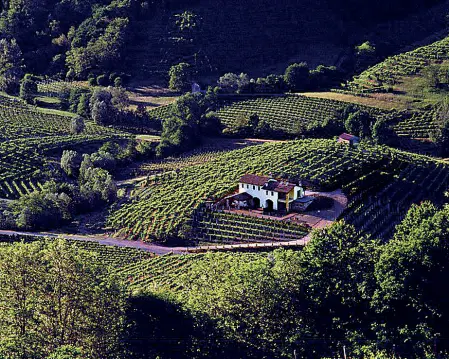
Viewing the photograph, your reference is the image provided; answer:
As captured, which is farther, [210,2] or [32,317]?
[210,2]

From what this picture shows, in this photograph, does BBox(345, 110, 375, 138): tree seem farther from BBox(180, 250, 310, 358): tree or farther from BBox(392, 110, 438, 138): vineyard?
BBox(180, 250, 310, 358): tree

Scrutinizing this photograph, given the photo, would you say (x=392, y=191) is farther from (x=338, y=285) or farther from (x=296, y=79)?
(x=296, y=79)

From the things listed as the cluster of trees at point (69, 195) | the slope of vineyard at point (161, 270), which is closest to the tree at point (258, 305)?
the slope of vineyard at point (161, 270)

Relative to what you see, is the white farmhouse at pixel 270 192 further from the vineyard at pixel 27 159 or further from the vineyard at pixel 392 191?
the vineyard at pixel 27 159

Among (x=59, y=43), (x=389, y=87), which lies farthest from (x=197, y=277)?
(x=59, y=43)

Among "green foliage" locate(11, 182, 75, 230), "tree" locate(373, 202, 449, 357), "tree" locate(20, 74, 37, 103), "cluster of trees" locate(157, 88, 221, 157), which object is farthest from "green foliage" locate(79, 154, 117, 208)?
"tree" locate(373, 202, 449, 357)

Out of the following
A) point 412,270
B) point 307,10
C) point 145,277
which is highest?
point 307,10

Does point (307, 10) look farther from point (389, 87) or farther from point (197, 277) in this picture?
point (197, 277)
